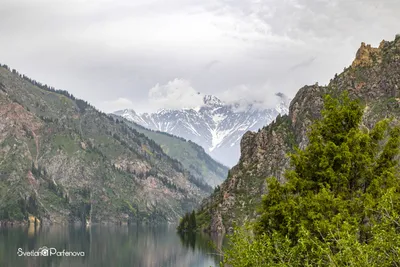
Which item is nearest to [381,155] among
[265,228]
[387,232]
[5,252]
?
[265,228]

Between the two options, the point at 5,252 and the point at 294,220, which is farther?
the point at 5,252

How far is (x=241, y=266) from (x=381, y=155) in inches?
697

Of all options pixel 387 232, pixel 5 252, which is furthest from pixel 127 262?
pixel 387 232

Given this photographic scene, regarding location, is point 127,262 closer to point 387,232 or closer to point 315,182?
point 315,182

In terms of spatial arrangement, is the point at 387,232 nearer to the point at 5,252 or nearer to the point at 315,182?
the point at 315,182

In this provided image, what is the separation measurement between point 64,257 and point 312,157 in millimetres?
152327

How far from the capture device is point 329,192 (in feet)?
138

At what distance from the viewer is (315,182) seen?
44844 millimetres

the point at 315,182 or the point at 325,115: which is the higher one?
the point at 325,115

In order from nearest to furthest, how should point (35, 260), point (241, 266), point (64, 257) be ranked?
1. point (241, 266)
2. point (35, 260)
3. point (64, 257)

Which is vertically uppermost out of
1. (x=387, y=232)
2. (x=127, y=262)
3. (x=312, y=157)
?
(x=312, y=157)

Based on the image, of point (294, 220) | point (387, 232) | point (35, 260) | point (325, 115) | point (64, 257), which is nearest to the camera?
point (387, 232)

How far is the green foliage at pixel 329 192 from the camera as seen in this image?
37.0 metres

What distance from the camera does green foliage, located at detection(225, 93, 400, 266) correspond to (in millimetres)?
36969
